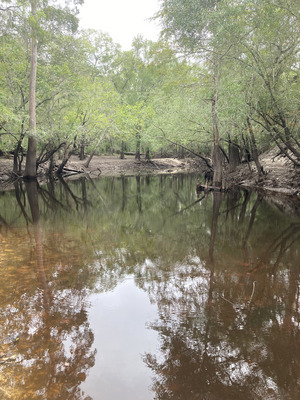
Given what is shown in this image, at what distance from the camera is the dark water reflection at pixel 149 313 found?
10.1 ft

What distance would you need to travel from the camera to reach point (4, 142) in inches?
875

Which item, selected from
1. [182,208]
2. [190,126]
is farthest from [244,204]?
[190,126]

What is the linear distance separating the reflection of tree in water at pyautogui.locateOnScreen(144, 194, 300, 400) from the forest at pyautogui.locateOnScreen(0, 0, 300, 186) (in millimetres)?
9484

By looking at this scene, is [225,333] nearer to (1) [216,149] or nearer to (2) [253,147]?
(1) [216,149]

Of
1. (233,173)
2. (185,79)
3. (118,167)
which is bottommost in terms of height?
(118,167)

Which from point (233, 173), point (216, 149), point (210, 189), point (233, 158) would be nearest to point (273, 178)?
point (210, 189)

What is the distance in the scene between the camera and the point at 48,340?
3.67 metres

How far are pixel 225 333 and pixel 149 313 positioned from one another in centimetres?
125

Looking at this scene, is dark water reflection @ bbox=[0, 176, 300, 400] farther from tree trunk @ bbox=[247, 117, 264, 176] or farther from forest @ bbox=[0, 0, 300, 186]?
tree trunk @ bbox=[247, 117, 264, 176]

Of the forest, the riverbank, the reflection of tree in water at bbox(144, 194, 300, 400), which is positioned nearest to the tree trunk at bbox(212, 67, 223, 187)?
the forest

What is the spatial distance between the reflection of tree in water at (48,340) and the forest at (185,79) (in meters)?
10.8

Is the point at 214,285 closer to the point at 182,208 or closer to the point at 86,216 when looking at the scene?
the point at 86,216

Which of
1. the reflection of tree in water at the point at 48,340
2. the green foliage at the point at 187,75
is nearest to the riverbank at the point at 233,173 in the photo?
the green foliage at the point at 187,75

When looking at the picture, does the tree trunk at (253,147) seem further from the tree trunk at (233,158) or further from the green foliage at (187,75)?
the tree trunk at (233,158)
